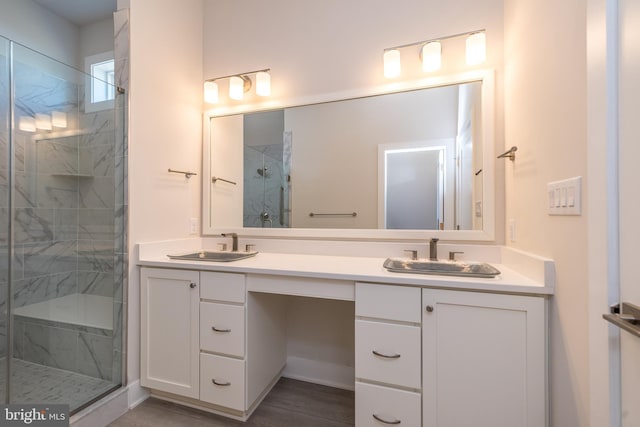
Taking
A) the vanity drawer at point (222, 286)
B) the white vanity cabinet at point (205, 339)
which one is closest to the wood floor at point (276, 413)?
the white vanity cabinet at point (205, 339)

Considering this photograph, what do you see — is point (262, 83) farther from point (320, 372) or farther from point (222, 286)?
point (320, 372)

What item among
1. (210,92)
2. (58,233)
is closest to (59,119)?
(58,233)

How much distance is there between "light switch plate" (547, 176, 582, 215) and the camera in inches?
31.5

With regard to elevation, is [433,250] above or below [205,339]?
above

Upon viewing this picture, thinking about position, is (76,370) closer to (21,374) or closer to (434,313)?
(21,374)

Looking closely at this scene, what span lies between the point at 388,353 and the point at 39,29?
139 inches

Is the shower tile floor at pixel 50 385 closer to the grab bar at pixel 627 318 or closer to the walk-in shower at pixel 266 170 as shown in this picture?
the walk-in shower at pixel 266 170

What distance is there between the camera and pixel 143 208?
160cm

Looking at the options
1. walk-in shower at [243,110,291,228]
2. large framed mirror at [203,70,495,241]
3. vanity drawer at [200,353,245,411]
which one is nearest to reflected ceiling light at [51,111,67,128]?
large framed mirror at [203,70,495,241]

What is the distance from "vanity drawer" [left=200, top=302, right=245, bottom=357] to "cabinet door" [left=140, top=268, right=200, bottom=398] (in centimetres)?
6

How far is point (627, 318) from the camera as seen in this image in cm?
61

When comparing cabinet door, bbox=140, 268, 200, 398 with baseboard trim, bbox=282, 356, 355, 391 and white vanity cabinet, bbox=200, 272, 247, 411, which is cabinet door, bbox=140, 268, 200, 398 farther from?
baseboard trim, bbox=282, 356, 355, 391

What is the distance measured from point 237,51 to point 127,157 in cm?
115

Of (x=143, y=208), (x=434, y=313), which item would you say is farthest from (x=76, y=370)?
(x=434, y=313)
